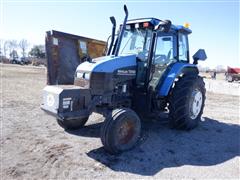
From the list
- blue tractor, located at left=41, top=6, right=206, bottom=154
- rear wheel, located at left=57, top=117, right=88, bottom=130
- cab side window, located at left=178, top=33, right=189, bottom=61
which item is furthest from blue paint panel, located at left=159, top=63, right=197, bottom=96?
rear wheel, located at left=57, top=117, right=88, bottom=130

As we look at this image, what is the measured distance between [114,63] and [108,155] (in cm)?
168

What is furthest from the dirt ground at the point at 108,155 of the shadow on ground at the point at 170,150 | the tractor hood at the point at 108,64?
the tractor hood at the point at 108,64

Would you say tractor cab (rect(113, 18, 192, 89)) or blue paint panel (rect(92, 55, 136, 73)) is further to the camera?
tractor cab (rect(113, 18, 192, 89))

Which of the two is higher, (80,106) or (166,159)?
(80,106)

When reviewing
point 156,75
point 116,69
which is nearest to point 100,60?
point 116,69

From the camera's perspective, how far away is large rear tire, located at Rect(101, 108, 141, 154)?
4277mm

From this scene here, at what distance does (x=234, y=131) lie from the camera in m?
6.36

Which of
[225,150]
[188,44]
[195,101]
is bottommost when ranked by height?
[225,150]

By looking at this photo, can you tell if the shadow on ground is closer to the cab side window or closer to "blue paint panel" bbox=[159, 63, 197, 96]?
"blue paint panel" bbox=[159, 63, 197, 96]

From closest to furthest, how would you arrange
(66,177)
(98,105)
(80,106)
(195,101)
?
(66,177) < (80,106) < (98,105) < (195,101)

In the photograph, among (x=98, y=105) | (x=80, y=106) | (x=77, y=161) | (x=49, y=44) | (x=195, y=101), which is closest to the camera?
(x=77, y=161)

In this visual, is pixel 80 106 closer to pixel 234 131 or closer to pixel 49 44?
pixel 49 44

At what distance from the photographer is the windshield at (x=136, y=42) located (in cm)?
544

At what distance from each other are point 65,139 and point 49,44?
10.8 ft
